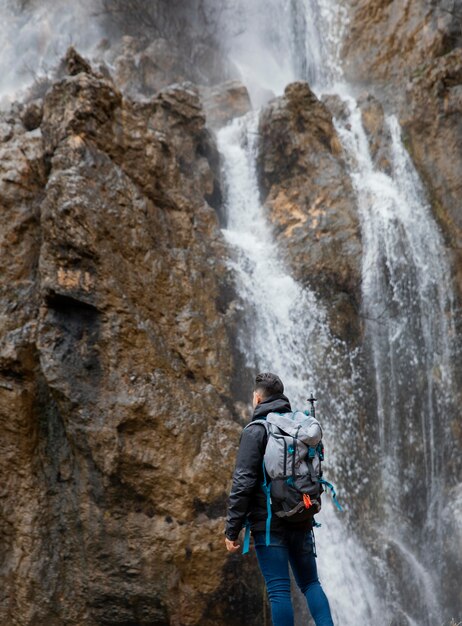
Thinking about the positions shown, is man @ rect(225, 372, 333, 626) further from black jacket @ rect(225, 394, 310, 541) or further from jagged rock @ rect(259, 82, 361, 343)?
jagged rock @ rect(259, 82, 361, 343)

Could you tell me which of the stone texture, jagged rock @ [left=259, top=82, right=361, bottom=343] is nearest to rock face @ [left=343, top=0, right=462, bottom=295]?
jagged rock @ [left=259, top=82, right=361, bottom=343]

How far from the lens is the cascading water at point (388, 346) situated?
7145mm

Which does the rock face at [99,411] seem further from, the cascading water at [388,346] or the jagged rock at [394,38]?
the jagged rock at [394,38]

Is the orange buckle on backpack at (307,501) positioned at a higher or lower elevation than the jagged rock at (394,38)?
lower

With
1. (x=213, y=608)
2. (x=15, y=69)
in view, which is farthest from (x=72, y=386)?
(x=15, y=69)

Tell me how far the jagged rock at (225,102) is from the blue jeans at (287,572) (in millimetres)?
12224

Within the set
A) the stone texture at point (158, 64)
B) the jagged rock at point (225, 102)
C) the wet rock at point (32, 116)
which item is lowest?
A: the wet rock at point (32, 116)

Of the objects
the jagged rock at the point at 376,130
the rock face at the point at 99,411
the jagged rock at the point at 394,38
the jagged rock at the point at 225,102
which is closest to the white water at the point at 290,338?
the rock face at the point at 99,411

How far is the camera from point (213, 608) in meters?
5.62

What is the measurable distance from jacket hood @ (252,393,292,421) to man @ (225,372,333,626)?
5.0 inches

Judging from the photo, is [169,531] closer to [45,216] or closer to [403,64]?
[45,216]

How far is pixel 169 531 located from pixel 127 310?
2.17 m

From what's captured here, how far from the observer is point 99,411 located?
563cm

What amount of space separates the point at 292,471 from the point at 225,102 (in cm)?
1307
